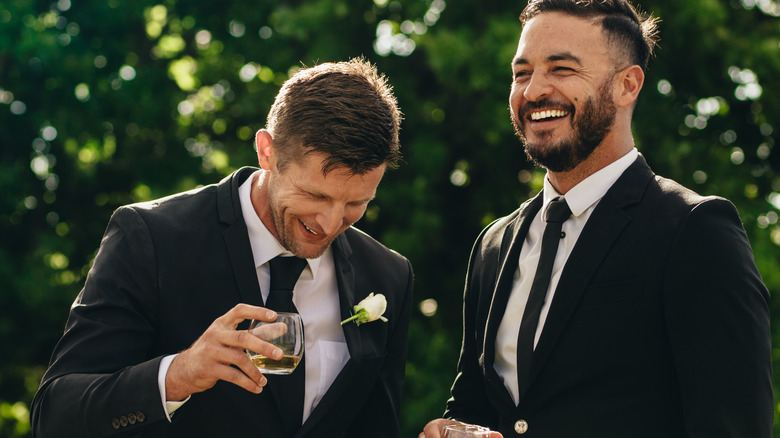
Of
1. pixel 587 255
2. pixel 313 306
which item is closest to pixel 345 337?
pixel 313 306

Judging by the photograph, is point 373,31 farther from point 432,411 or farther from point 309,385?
point 309,385

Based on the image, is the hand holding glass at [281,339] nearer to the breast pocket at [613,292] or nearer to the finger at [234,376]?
the finger at [234,376]

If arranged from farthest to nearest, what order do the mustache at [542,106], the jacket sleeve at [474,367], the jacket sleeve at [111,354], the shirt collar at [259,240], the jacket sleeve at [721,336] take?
the jacket sleeve at [474,367] < the shirt collar at [259,240] < the mustache at [542,106] < the jacket sleeve at [111,354] < the jacket sleeve at [721,336]

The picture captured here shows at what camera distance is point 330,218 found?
12.9 ft

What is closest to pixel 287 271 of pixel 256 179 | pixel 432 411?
pixel 256 179

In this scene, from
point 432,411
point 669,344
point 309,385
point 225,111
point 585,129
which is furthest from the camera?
point 225,111

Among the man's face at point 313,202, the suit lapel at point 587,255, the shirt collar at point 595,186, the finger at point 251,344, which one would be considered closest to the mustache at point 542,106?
the shirt collar at point 595,186

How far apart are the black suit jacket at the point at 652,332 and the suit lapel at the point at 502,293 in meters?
0.01

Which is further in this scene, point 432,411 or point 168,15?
point 168,15

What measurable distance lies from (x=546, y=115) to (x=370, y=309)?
1.23 metres

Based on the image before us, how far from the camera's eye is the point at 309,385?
13.5ft

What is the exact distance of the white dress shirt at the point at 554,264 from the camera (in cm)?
385

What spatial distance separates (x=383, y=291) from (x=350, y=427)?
28.4 inches

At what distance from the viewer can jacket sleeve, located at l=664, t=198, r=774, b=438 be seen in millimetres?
3209
